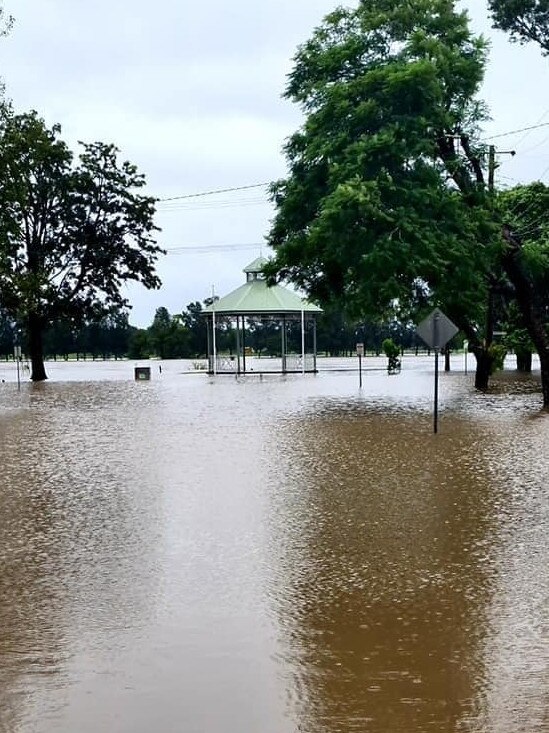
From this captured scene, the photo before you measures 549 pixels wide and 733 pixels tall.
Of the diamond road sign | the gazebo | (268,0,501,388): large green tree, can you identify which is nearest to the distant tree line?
the gazebo

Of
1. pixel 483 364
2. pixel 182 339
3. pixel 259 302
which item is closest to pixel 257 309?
pixel 259 302

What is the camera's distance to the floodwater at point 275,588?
4750 millimetres

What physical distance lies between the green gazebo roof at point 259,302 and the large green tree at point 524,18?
2328 centimetres

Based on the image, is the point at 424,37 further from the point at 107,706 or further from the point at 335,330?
the point at 335,330

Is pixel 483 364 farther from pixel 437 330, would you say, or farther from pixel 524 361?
pixel 524 361

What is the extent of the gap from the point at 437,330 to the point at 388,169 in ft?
21.6

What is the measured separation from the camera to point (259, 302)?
5100 centimetres

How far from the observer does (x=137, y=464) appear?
1417 cm

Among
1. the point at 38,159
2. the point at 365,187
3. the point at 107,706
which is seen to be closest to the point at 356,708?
the point at 107,706

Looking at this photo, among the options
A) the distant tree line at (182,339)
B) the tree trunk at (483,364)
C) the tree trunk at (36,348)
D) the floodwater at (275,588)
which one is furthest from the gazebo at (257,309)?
the distant tree line at (182,339)

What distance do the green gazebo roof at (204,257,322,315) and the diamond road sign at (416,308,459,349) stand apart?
2978cm

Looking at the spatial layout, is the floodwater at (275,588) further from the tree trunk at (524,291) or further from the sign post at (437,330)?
the tree trunk at (524,291)

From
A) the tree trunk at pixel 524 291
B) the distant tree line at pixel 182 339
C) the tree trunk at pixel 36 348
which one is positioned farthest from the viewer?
the distant tree line at pixel 182 339

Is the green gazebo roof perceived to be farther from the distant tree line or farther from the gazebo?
the distant tree line
